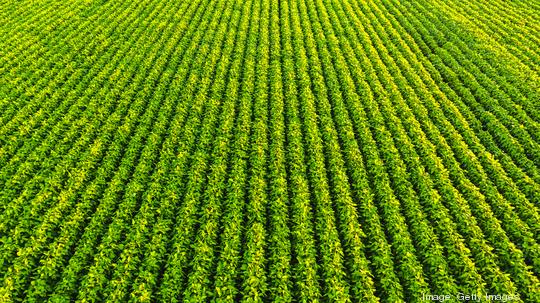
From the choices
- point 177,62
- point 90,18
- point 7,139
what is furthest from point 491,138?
point 90,18

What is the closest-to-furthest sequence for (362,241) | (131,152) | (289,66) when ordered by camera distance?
1. (362,241)
2. (131,152)
3. (289,66)

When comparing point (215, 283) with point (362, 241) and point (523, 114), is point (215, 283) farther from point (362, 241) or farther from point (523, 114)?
point (523, 114)

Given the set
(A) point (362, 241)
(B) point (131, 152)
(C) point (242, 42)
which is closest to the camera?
(A) point (362, 241)

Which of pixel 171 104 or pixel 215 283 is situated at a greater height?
pixel 171 104

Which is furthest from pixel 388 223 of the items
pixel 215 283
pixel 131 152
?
pixel 131 152

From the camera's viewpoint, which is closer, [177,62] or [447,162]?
[447,162]

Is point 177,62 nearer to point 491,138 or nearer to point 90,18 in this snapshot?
point 90,18
